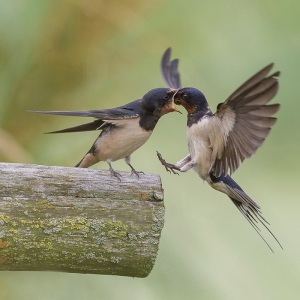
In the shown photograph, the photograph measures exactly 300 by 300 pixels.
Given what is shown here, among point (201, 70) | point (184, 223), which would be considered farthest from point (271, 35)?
point (184, 223)

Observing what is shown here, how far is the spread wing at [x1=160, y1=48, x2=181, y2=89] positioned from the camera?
6.82 ft

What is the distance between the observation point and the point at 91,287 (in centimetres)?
215

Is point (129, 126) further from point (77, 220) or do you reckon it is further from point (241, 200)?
point (77, 220)

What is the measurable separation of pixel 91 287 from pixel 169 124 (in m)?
0.43

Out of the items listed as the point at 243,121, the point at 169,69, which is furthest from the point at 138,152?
the point at 243,121

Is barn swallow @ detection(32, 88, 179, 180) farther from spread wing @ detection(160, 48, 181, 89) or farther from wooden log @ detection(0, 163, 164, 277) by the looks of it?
wooden log @ detection(0, 163, 164, 277)

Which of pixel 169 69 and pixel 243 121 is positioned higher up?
pixel 243 121

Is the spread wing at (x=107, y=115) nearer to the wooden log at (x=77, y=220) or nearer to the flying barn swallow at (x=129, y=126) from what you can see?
the flying barn swallow at (x=129, y=126)

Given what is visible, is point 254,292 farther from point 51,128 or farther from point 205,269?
point 51,128

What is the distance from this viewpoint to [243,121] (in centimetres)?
165

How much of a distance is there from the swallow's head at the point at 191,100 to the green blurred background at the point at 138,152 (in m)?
0.30

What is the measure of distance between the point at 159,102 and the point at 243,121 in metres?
0.23

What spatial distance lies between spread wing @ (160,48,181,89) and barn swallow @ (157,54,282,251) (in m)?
0.21

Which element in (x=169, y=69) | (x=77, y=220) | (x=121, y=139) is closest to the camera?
(x=77, y=220)
